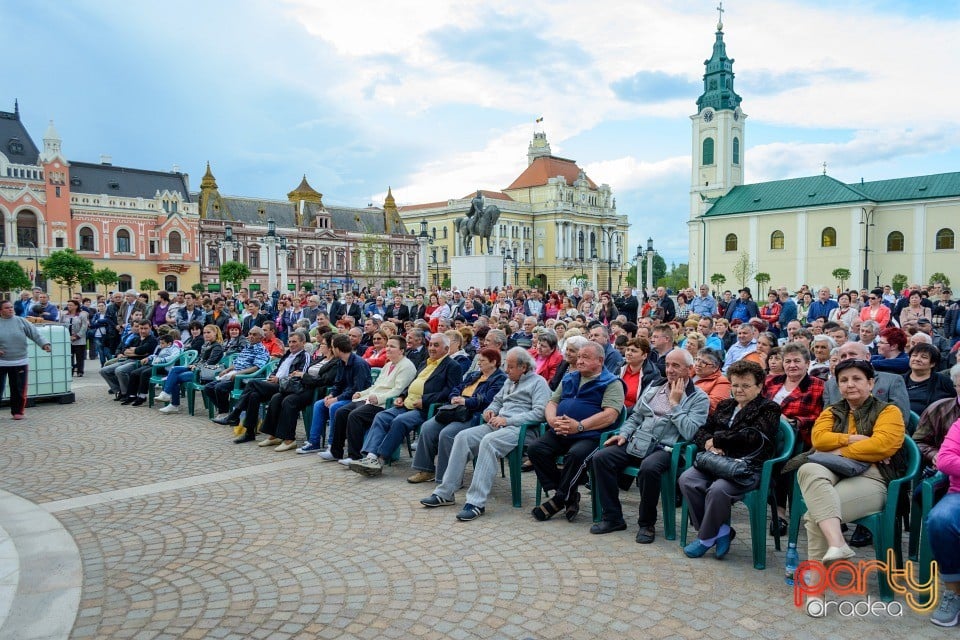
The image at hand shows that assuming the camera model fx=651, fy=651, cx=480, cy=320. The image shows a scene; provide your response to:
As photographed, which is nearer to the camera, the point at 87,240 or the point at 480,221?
the point at 480,221

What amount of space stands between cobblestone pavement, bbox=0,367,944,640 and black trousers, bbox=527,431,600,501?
0.31 meters

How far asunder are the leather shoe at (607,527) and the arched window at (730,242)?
5880 cm

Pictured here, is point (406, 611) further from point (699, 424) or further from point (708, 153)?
point (708, 153)

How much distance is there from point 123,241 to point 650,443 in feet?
212

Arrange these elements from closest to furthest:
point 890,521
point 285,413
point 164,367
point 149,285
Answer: point 890,521
point 285,413
point 164,367
point 149,285

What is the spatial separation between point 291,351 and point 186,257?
60.2 meters

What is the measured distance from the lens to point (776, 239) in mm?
56938

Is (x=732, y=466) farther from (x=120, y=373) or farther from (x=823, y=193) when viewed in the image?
(x=823, y=193)

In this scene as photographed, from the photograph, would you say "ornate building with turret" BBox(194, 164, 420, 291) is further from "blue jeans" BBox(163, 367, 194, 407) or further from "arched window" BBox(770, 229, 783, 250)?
"blue jeans" BBox(163, 367, 194, 407)

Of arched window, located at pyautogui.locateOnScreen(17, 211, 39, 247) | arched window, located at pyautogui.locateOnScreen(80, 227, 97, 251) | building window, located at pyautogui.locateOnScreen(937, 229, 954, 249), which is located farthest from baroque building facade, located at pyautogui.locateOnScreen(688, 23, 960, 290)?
arched window, located at pyautogui.locateOnScreen(17, 211, 39, 247)

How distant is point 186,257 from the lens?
6262cm

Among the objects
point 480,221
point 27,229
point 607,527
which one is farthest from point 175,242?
point 607,527

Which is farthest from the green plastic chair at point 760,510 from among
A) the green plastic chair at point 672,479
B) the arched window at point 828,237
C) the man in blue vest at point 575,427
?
the arched window at point 828,237

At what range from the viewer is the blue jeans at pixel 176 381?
1000 centimetres
